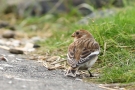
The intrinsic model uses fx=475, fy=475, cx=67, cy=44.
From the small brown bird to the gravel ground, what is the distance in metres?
0.17

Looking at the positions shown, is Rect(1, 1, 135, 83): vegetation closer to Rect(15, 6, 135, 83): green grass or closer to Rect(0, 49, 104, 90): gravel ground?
Rect(15, 6, 135, 83): green grass

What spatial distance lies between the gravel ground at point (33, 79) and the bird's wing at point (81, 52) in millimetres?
224

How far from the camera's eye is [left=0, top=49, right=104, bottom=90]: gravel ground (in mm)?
4828

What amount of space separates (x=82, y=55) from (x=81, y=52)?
76 mm

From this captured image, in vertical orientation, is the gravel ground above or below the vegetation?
below

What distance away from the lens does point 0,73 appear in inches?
211

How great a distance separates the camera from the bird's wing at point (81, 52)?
5.56 metres

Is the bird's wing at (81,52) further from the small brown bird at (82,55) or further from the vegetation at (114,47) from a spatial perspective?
the vegetation at (114,47)

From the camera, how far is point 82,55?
5637 millimetres

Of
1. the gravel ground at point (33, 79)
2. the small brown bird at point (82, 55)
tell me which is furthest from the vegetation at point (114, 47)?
the gravel ground at point (33, 79)

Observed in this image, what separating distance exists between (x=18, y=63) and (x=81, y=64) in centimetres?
131

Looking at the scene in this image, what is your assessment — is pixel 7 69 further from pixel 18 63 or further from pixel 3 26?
pixel 3 26

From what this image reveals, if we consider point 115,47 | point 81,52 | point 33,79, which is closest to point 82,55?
point 81,52

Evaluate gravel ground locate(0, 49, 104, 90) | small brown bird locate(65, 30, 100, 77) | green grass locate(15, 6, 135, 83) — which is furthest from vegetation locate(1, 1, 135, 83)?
gravel ground locate(0, 49, 104, 90)
